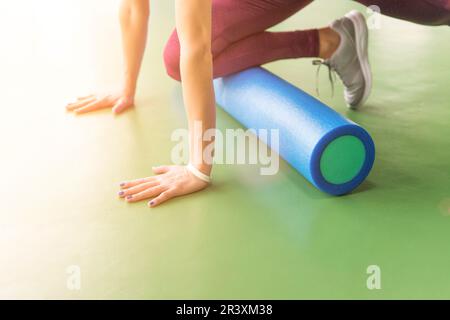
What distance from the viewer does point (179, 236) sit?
141cm

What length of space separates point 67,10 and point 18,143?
67.2 inches

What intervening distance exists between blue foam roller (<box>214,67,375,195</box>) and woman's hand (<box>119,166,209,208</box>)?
278mm

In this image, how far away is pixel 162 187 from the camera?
1587 millimetres

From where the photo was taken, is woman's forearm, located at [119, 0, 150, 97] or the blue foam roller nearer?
the blue foam roller

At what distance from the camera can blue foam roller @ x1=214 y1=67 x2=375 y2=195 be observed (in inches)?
60.4

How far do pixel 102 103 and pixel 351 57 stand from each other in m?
0.92

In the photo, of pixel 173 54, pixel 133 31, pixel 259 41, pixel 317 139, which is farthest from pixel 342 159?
pixel 133 31

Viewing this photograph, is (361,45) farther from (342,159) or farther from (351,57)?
(342,159)

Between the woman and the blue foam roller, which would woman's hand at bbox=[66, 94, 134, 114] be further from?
the blue foam roller

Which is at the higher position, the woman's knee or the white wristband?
the woman's knee

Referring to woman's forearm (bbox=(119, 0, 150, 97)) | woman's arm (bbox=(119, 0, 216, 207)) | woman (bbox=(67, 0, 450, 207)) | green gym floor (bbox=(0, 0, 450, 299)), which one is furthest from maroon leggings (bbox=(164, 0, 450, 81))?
woman's arm (bbox=(119, 0, 216, 207))

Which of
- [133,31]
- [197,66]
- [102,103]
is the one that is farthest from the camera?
[102,103]

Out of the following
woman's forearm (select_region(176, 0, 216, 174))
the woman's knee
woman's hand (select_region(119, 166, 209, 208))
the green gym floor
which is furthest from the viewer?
the woman's knee

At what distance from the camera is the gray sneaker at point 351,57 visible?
2.05 meters
